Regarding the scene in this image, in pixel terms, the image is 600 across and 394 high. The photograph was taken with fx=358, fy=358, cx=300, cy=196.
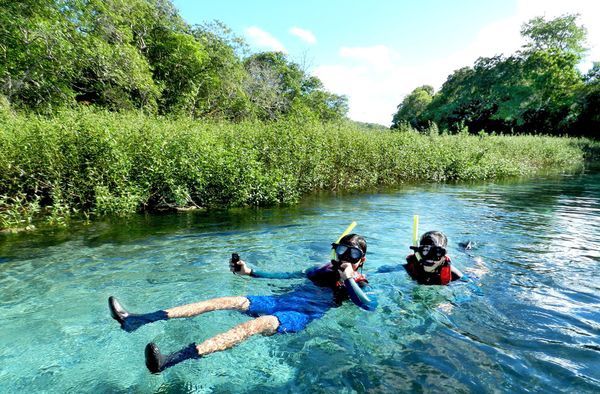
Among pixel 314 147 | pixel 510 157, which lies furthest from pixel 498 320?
pixel 510 157

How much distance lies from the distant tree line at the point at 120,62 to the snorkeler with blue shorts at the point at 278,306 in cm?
1408

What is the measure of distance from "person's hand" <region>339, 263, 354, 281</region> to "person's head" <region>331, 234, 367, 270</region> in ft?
0.76

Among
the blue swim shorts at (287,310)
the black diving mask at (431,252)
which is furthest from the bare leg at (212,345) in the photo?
the black diving mask at (431,252)

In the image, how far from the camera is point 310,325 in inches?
167

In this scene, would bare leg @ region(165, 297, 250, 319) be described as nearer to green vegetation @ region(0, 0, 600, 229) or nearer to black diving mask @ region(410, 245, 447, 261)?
black diving mask @ region(410, 245, 447, 261)

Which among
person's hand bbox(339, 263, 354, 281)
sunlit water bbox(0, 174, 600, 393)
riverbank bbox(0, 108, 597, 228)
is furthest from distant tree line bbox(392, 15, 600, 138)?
person's hand bbox(339, 263, 354, 281)

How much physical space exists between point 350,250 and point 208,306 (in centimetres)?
185

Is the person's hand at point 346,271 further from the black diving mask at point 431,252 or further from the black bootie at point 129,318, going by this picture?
the black bootie at point 129,318

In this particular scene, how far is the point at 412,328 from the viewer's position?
13.7 ft

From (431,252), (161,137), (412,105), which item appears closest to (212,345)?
(431,252)

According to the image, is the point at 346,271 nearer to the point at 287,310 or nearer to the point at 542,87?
the point at 287,310

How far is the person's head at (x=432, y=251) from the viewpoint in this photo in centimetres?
499

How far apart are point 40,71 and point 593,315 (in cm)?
2223

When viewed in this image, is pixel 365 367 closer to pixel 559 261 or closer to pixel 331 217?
pixel 559 261
